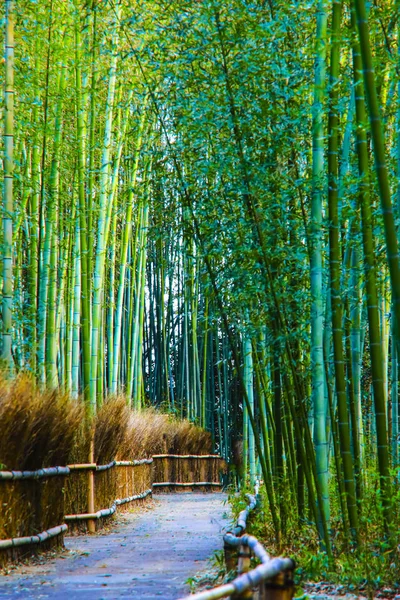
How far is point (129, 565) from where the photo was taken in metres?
4.96

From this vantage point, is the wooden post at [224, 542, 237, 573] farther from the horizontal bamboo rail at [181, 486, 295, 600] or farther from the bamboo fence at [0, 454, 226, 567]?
the bamboo fence at [0, 454, 226, 567]

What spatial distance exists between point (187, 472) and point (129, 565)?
9.34m

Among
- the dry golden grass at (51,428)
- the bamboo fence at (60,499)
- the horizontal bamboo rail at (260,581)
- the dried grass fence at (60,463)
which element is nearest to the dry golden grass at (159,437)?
the dried grass fence at (60,463)

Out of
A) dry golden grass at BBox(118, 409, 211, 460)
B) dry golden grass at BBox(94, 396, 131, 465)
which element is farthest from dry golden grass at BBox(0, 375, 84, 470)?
dry golden grass at BBox(118, 409, 211, 460)

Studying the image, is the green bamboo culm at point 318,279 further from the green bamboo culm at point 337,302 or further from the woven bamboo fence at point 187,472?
the woven bamboo fence at point 187,472

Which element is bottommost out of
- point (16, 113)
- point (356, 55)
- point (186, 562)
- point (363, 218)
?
point (186, 562)

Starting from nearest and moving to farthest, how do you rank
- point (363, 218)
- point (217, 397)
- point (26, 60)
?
1. point (363, 218)
2. point (26, 60)
3. point (217, 397)

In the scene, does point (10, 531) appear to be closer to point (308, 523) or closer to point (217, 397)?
point (308, 523)

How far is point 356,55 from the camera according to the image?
407 centimetres

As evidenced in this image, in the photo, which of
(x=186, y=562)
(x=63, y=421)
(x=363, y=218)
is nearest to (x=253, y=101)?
(x=363, y=218)

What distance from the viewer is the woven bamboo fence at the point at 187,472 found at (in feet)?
43.3

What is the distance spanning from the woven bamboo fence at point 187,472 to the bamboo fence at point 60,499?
5.87 ft

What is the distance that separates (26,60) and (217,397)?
1124 cm

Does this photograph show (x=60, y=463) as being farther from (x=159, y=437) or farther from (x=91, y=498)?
(x=159, y=437)
